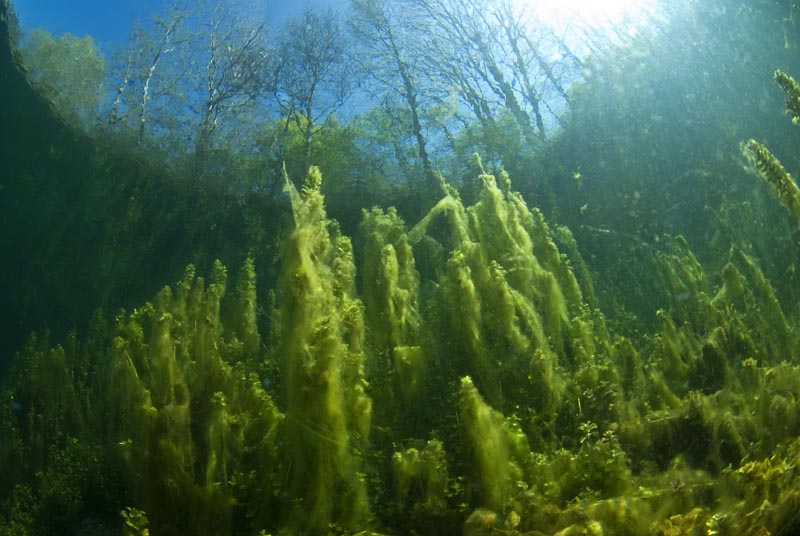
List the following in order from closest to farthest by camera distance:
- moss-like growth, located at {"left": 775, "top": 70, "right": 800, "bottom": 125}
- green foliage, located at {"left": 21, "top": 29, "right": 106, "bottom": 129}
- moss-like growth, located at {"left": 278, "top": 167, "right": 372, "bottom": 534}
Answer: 1. moss-like growth, located at {"left": 775, "top": 70, "right": 800, "bottom": 125}
2. moss-like growth, located at {"left": 278, "top": 167, "right": 372, "bottom": 534}
3. green foliage, located at {"left": 21, "top": 29, "right": 106, "bottom": 129}

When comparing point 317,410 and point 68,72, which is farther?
point 68,72

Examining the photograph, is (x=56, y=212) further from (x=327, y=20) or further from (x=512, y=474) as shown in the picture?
(x=512, y=474)

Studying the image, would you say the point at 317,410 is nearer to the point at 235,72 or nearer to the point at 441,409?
the point at 441,409

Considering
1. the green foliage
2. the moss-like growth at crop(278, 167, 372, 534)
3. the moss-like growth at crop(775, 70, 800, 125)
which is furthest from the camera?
the green foliage

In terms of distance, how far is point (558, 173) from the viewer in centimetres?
1527

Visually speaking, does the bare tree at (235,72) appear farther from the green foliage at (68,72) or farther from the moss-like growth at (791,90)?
the moss-like growth at (791,90)

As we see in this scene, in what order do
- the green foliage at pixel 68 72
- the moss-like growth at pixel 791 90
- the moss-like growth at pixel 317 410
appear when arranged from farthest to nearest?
the green foliage at pixel 68 72, the moss-like growth at pixel 317 410, the moss-like growth at pixel 791 90

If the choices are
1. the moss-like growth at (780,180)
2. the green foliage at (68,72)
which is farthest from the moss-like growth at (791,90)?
the green foliage at (68,72)

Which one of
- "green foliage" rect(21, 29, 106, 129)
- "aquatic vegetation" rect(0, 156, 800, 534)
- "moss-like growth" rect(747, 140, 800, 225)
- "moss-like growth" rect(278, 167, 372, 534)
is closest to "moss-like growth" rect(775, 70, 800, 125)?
"moss-like growth" rect(747, 140, 800, 225)

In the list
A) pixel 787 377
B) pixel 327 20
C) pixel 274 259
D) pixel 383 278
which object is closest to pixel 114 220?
pixel 274 259

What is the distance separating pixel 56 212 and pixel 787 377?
51.1 ft

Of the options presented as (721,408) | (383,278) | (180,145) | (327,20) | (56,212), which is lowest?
(721,408)

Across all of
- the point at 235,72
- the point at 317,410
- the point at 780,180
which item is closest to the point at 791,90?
the point at 780,180

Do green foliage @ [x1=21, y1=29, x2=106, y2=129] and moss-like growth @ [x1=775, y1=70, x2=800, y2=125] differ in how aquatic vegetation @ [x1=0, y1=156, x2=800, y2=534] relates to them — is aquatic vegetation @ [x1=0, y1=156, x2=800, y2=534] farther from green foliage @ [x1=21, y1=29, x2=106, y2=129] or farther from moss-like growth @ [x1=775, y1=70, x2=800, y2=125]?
green foliage @ [x1=21, y1=29, x2=106, y2=129]
